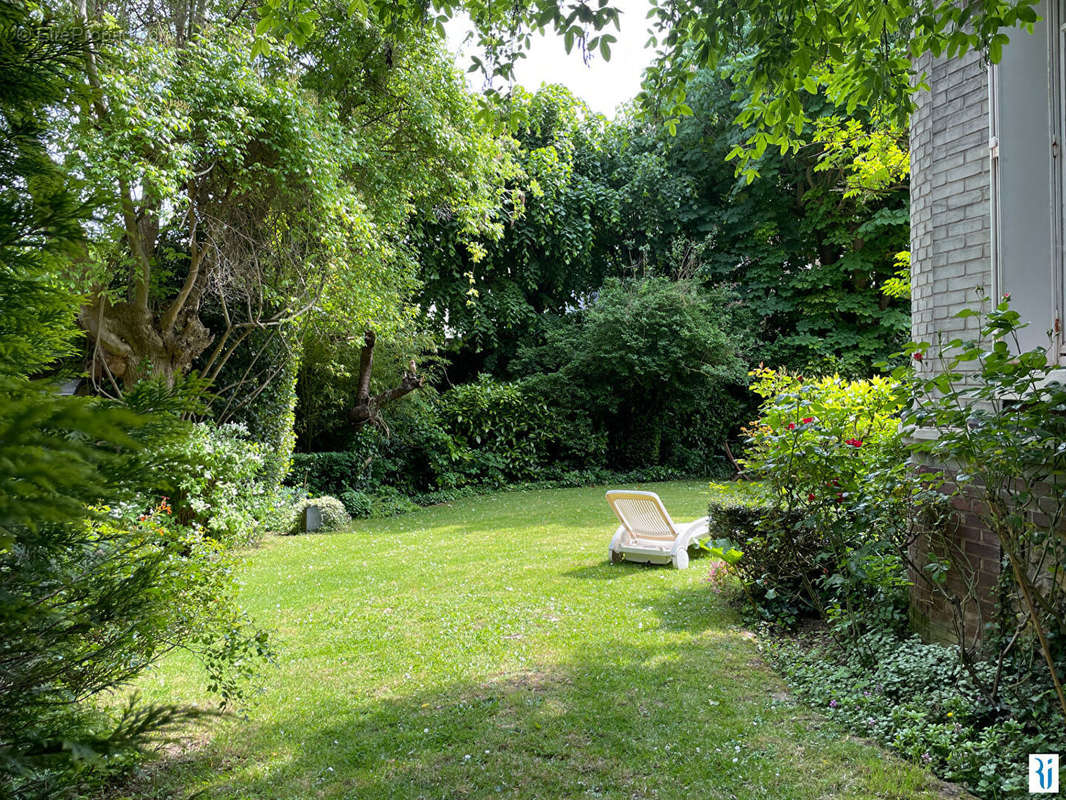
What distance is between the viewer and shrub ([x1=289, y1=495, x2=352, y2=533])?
35.7 ft

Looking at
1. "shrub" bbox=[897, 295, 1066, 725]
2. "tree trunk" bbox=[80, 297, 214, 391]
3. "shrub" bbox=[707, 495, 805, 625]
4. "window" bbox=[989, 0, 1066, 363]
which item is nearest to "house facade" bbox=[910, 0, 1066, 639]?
"window" bbox=[989, 0, 1066, 363]

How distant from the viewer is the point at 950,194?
4.27 m

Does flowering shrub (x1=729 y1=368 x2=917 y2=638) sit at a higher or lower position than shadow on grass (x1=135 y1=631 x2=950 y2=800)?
higher

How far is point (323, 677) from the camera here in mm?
4734

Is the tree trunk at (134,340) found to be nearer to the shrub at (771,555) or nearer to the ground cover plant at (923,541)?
the shrub at (771,555)

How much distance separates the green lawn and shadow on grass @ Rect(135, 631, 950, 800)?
12mm

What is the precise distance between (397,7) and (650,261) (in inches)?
616

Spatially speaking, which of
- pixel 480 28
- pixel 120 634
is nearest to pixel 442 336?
pixel 480 28

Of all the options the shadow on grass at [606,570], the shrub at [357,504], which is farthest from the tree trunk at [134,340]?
the shadow on grass at [606,570]

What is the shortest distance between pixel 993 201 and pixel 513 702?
13.5ft

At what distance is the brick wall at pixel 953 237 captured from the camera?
3.92 metres

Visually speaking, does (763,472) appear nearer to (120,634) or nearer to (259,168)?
(120,634)

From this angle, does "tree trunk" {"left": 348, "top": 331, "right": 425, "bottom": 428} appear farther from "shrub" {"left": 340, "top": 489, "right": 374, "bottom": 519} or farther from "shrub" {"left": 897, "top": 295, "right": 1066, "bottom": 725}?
"shrub" {"left": 897, "top": 295, "right": 1066, "bottom": 725}

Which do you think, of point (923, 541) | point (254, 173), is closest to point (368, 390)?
point (254, 173)
